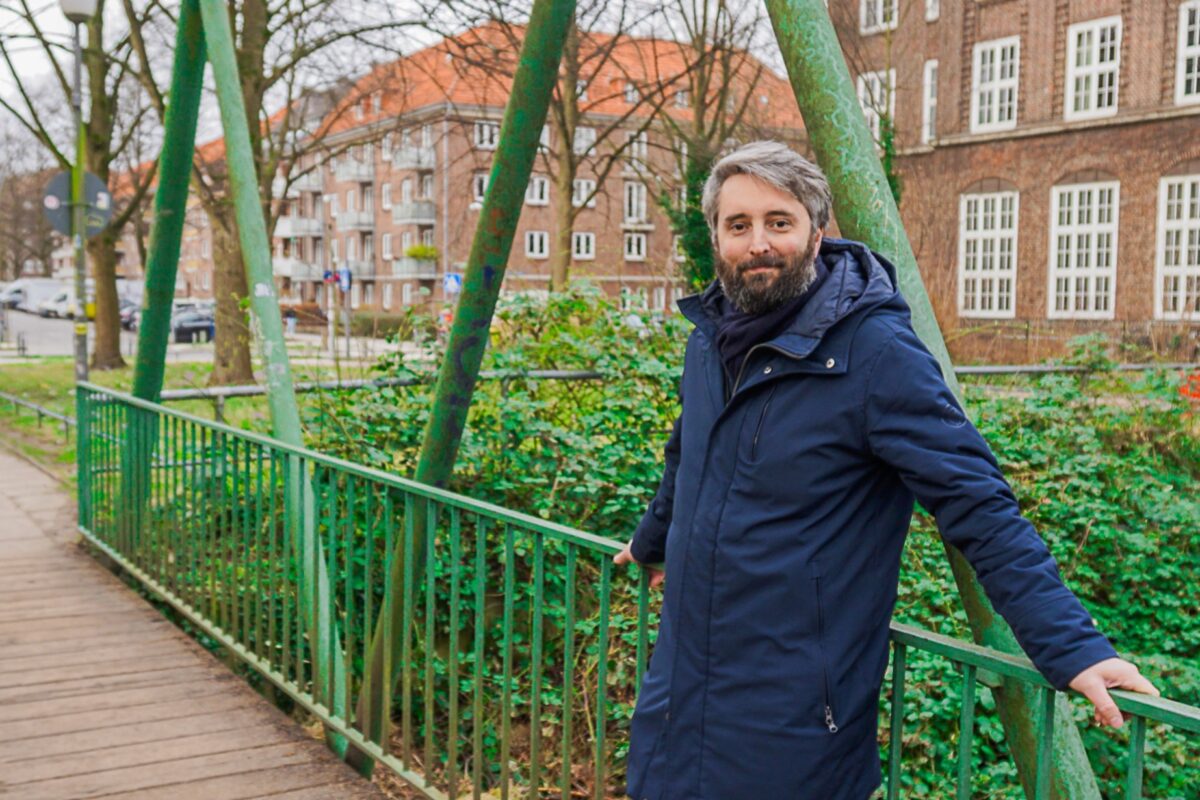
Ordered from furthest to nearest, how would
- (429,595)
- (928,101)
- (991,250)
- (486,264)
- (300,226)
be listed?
(300,226), (928,101), (991,250), (486,264), (429,595)

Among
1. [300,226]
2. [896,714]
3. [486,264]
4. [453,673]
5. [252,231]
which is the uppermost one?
[300,226]

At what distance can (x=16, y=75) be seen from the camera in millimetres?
24078

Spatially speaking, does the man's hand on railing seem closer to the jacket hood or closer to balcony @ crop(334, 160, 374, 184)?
the jacket hood

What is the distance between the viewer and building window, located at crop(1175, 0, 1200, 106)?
92.4ft

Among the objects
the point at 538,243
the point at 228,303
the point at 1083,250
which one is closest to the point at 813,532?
the point at 228,303

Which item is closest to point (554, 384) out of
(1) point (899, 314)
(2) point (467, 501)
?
(2) point (467, 501)

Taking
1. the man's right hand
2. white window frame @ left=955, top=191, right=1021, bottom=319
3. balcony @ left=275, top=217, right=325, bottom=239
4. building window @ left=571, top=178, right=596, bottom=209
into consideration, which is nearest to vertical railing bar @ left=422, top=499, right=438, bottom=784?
the man's right hand

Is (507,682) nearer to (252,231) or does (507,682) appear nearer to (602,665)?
(602,665)

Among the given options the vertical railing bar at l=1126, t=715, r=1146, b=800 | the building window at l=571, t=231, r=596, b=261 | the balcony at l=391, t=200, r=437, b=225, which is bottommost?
the vertical railing bar at l=1126, t=715, r=1146, b=800

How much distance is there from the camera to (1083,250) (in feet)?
100

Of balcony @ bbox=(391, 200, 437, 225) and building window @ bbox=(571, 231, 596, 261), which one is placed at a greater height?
balcony @ bbox=(391, 200, 437, 225)

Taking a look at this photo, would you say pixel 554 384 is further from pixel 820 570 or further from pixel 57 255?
pixel 57 255

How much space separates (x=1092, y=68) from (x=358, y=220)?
45.6 m

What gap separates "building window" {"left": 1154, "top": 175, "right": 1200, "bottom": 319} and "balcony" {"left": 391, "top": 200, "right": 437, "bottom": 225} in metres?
39.9
